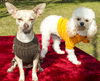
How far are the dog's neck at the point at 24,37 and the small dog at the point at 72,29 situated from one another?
3.28 ft

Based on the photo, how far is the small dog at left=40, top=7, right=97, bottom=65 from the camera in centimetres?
507

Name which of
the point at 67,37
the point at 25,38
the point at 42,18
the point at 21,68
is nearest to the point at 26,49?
the point at 25,38

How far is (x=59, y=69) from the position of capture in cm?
538

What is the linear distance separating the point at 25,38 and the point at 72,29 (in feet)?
3.62

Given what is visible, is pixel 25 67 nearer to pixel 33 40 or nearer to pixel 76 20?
pixel 33 40

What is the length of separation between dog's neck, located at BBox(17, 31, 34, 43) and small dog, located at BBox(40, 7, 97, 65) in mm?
1000

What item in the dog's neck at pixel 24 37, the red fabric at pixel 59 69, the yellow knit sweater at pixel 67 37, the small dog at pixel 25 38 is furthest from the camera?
the yellow knit sweater at pixel 67 37

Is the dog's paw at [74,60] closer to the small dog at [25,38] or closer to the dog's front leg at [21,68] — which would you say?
the small dog at [25,38]

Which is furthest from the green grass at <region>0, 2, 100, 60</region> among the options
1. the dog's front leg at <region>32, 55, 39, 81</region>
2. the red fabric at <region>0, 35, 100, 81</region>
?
the dog's front leg at <region>32, 55, 39, 81</region>

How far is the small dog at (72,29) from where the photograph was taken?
200 inches

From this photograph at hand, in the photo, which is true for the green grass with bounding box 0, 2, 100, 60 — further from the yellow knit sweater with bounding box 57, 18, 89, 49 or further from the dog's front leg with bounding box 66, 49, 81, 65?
the yellow knit sweater with bounding box 57, 18, 89, 49

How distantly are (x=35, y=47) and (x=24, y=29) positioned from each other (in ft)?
1.48

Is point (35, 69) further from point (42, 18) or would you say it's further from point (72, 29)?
point (42, 18)

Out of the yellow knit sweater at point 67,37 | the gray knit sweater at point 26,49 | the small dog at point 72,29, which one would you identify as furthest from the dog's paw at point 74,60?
the gray knit sweater at point 26,49
